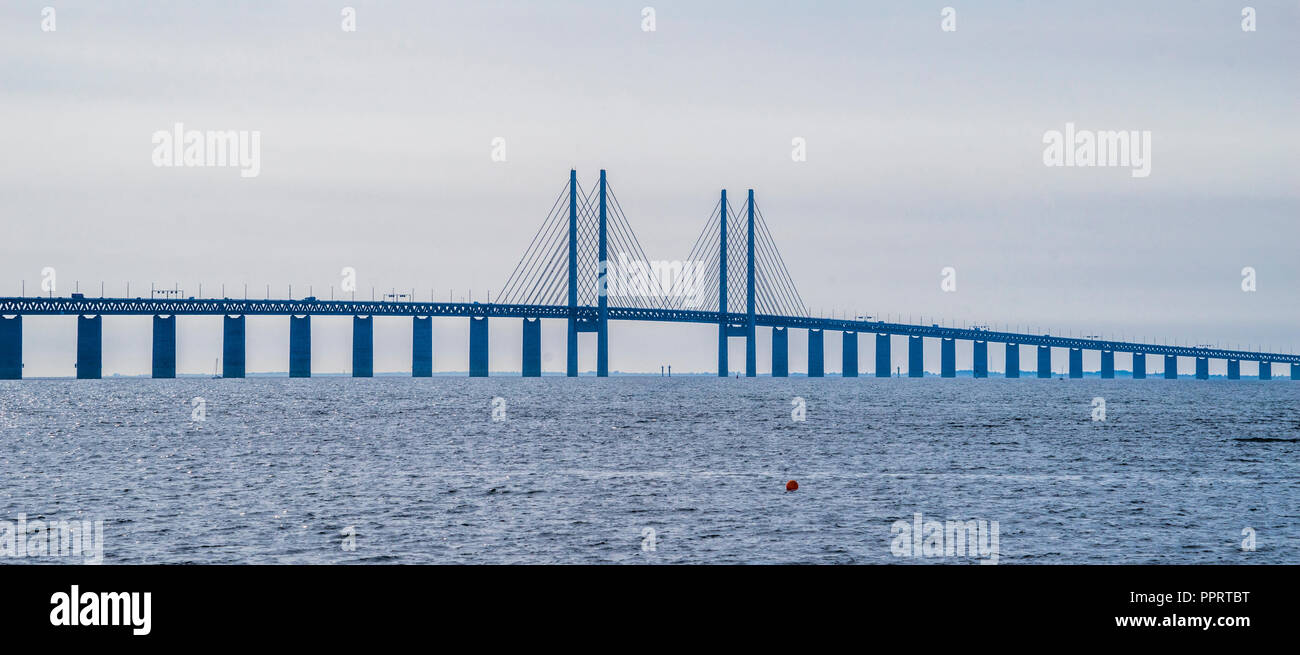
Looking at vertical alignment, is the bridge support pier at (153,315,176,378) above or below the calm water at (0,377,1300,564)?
above

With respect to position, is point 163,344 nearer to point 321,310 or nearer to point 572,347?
point 321,310

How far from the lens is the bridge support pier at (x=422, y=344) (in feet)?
637

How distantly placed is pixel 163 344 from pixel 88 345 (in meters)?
9.46

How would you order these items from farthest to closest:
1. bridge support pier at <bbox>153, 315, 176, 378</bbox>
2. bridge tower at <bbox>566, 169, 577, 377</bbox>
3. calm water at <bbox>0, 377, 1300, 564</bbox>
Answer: bridge support pier at <bbox>153, 315, 176, 378</bbox> < bridge tower at <bbox>566, 169, 577, 377</bbox> < calm water at <bbox>0, 377, 1300, 564</bbox>

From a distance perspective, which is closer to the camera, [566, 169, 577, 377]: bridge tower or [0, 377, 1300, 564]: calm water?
[0, 377, 1300, 564]: calm water

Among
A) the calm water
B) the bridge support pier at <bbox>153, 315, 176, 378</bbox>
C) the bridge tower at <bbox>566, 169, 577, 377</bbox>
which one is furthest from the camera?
the bridge support pier at <bbox>153, 315, 176, 378</bbox>

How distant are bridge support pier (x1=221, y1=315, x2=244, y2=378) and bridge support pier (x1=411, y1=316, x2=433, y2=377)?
23.4 meters

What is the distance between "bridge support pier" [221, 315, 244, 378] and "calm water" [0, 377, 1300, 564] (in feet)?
369

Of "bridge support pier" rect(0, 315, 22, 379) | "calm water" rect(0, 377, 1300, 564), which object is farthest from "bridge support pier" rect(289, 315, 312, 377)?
"calm water" rect(0, 377, 1300, 564)

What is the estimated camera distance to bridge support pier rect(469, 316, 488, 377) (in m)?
188

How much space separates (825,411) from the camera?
335ft

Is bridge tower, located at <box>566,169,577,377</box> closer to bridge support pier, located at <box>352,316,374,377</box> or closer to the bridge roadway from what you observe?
the bridge roadway

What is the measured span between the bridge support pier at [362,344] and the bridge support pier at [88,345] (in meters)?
33.3
